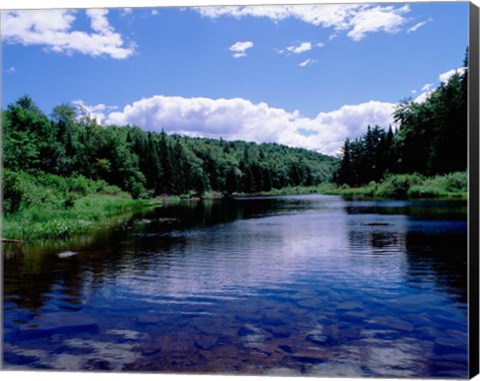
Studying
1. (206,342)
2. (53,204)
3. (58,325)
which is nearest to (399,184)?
(206,342)

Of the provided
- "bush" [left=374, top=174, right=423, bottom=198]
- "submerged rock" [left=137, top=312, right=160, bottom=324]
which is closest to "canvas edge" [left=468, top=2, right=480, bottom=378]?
"submerged rock" [left=137, top=312, right=160, bottom=324]

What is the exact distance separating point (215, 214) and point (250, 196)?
5.81 ft

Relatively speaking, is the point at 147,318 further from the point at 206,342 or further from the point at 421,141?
the point at 421,141

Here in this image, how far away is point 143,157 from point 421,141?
5.73 m

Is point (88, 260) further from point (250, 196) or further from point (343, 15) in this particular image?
point (343, 15)

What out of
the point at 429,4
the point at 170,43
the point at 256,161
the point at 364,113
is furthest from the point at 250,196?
the point at 429,4

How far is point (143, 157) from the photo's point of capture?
30.2ft

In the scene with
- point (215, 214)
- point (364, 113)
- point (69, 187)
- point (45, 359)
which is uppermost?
point (364, 113)

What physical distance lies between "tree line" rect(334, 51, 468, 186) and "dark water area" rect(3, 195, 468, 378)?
93 centimetres

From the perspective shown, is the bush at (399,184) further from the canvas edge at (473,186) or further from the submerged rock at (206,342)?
the submerged rock at (206,342)

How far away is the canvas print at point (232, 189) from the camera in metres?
5.49

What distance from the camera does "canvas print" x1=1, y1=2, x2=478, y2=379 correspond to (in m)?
5.49

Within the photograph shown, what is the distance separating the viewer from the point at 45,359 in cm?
531

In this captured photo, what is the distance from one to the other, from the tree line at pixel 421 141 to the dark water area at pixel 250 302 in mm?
926
